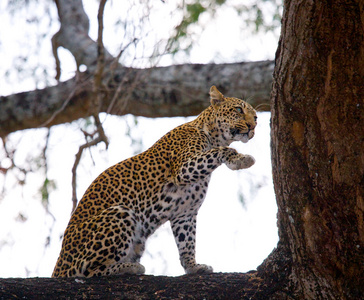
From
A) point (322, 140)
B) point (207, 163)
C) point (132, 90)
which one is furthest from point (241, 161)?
point (132, 90)

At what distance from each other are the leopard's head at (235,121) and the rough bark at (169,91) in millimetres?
1016

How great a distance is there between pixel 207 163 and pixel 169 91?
2.54m

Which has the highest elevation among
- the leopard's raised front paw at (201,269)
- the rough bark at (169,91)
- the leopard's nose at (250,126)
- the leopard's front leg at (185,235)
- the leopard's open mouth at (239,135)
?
the rough bark at (169,91)

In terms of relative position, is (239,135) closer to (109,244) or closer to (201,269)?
(201,269)

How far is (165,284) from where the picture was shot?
4.32 meters

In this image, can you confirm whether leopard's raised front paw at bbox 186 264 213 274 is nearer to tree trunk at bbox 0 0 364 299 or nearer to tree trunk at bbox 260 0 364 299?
tree trunk at bbox 0 0 364 299

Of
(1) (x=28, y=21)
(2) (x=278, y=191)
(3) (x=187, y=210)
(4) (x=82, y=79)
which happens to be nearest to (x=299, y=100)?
(2) (x=278, y=191)

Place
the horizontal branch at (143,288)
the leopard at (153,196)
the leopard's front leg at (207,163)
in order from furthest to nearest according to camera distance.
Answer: the leopard's front leg at (207,163) → the leopard at (153,196) → the horizontal branch at (143,288)

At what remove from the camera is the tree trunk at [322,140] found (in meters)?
3.48

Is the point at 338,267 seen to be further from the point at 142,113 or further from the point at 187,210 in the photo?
the point at 142,113

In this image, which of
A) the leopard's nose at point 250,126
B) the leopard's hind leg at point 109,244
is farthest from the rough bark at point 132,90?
the leopard's hind leg at point 109,244

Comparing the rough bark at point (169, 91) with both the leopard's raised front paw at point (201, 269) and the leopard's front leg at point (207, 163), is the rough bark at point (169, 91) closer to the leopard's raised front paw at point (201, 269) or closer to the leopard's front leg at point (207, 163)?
the leopard's front leg at point (207, 163)

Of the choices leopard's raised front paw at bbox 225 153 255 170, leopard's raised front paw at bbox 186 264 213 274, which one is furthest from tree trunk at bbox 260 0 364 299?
leopard's raised front paw at bbox 186 264 213 274

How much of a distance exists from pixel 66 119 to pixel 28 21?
1.53m
